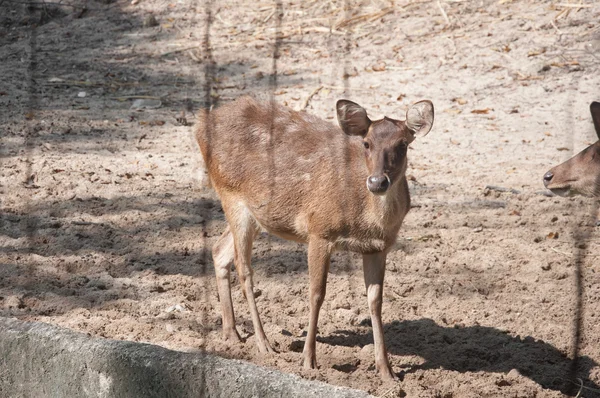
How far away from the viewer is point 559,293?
19.1 feet

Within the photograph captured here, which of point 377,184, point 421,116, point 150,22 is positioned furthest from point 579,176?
point 150,22

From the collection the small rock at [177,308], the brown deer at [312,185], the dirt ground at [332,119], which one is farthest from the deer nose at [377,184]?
the small rock at [177,308]

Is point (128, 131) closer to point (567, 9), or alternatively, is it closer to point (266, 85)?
point (266, 85)

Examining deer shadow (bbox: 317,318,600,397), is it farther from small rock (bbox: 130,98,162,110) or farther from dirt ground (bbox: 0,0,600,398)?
small rock (bbox: 130,98,162,110)

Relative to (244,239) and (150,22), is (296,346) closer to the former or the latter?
(244,239)

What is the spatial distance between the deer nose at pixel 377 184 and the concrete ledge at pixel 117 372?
4.18 ft

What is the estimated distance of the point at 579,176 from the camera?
553 cm

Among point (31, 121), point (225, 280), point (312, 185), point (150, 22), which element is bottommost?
point (225, 280)

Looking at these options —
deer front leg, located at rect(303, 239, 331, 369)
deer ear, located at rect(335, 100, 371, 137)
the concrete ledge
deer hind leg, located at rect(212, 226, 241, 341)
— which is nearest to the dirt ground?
deer hind leg, located at rect(212, 226, 241, 341)

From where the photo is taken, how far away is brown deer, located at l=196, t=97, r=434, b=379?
4.93m

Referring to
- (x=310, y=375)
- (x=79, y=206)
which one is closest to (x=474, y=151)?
(x=79, y=206)

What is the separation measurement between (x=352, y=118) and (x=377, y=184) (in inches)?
22.0

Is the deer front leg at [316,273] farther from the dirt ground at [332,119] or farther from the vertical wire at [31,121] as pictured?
the vertical wire at [31,121]

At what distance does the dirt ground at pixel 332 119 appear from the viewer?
5.36 m
